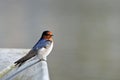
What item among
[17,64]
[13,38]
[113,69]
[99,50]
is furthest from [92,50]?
[17,64]

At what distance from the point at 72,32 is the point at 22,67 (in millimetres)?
4184

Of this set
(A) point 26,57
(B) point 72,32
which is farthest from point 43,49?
(B) point 72,32

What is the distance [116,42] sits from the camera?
232 inches

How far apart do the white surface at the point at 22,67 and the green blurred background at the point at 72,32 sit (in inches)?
109

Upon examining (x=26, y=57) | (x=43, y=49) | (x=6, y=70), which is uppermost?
(x=43, y=49)

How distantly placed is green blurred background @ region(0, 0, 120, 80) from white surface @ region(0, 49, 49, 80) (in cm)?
276

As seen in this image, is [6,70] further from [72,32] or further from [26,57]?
[72,32]

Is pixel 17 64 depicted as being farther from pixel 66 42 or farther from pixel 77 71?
pixel 66 42

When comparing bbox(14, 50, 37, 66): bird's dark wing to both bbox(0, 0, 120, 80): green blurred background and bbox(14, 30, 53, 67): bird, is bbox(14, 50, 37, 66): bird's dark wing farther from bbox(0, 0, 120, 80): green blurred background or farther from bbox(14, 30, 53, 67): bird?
bbox(0, 0, 120, 80): green blurred background

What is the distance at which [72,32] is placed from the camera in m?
6.12

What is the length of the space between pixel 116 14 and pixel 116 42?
2.34 feet

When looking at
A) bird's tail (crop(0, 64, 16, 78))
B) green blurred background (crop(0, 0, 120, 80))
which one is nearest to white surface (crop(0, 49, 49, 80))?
bird's tail (crop(0, 64, 16, 78))

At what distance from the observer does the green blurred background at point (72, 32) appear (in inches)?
207

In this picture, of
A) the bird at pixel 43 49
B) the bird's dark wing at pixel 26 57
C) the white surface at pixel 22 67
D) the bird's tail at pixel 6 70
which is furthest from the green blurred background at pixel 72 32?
the bird's tail at pixel 6 70
